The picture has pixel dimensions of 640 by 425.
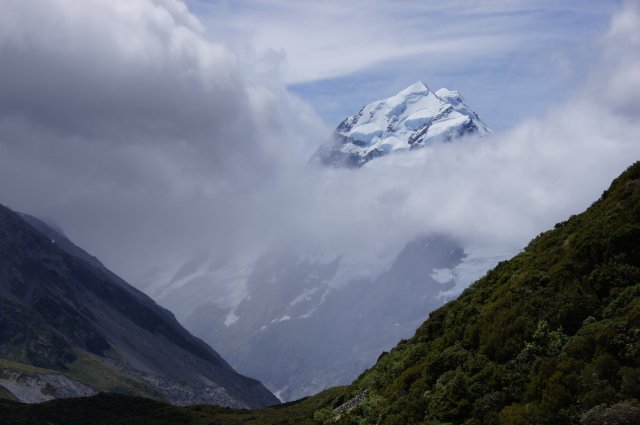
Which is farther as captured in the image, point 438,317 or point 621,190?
point 438,317

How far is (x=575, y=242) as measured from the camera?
42.0 metres

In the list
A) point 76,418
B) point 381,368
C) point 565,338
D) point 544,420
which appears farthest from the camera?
point 76,418

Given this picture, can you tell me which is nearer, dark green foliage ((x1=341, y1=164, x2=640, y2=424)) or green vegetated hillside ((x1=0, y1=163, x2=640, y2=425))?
green vegetated hillside ((x1=0, y1=163, x2=640, y2=425))

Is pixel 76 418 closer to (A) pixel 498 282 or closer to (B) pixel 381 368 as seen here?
(B) pixel 381 368

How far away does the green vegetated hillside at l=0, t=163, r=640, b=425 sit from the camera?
1184 inches

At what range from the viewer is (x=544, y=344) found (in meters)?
35.5

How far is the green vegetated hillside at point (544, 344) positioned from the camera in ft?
98.7

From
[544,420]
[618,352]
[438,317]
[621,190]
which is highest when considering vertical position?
[621,190]

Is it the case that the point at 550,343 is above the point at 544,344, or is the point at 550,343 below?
below

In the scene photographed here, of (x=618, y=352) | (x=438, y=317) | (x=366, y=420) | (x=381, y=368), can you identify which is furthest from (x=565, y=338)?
(x=381, y=368)

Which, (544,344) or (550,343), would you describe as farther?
(544,344)

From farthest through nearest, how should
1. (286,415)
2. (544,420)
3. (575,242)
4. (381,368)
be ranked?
(286,415) → (381,368) → (575,242) → (544,420)

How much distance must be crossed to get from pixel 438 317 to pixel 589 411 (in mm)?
24215

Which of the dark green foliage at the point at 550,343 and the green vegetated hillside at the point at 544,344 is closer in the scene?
the green vegetated hillside at the point at 544,344
